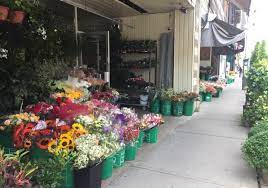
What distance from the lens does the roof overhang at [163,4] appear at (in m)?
7.09

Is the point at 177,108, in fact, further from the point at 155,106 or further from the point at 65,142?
the point at 65,142

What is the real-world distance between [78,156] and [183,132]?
3.41 m

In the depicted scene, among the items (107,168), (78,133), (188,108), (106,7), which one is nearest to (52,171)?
(78,133)

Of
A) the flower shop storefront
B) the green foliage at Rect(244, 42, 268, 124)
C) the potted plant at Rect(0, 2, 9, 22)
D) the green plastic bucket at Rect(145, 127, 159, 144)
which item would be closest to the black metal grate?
the flower shop storefront

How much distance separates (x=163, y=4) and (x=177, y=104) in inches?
105

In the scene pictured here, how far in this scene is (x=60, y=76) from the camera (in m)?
5.36

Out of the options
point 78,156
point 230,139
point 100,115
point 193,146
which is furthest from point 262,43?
point 78,156

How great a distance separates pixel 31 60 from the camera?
4.83 meters

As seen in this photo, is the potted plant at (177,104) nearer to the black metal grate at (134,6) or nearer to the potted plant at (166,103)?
the potted plant at (166,103)

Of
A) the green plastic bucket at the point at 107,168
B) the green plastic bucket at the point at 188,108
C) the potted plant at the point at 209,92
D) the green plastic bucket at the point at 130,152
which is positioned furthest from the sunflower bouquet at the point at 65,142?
the potted plant at the point at 209,92

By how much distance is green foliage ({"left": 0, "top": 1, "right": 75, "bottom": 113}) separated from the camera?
13.5ft

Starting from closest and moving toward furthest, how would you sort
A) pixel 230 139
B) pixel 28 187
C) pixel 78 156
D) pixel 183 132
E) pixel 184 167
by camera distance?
pixel 28 187 < pixel 78 156 < pixel 184 167 < pixel 230 139 < pixel 183 132

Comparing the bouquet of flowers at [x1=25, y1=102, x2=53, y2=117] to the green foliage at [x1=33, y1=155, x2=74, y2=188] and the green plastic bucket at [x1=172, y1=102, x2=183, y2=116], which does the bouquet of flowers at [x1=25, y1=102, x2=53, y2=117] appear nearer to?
the green foliage at [x1=33, y1=155, x2=74, y2=188]

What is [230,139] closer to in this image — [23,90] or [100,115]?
[100,115]
